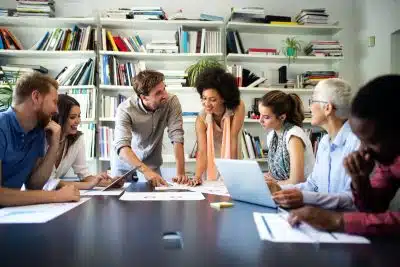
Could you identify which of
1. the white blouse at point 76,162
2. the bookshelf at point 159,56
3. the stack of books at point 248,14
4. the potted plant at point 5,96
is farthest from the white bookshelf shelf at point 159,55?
the white blouse at point 76,162

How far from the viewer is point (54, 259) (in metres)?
0.66

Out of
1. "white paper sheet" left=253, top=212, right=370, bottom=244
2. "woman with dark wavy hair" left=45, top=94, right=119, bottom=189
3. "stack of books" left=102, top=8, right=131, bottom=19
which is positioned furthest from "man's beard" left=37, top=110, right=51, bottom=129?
"stack of books" left=102, top=8, right=131, bottom=19

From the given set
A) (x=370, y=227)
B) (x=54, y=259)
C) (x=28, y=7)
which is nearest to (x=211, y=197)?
(x=370, y=227)

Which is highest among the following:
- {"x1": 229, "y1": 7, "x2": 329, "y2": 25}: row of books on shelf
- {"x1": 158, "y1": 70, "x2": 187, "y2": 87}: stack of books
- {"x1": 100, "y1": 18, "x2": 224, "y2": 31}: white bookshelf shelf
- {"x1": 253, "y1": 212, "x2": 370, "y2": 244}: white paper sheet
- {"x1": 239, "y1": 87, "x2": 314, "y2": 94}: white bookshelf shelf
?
{"x1": 229, "y1": 7, "x2": 329, "y2": 25}: row of books on shelf

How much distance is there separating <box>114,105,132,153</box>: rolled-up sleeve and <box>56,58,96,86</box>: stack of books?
1.44 meters

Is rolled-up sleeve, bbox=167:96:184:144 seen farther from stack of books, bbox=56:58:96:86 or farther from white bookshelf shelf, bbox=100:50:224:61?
stack of books, bbox=56:58:96:86

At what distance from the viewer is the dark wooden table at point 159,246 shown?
0.66 m

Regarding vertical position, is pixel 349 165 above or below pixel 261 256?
above

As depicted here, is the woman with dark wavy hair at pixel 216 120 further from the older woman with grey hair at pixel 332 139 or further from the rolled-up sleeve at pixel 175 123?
the older woman with grey hair at pixel 332 139

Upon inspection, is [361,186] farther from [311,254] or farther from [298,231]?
[311,254]

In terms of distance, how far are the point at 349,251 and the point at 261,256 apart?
7.2 inches

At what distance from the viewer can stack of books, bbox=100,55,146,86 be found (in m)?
3.47

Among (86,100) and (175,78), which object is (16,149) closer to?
(86,100)

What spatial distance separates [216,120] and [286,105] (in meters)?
0.50
